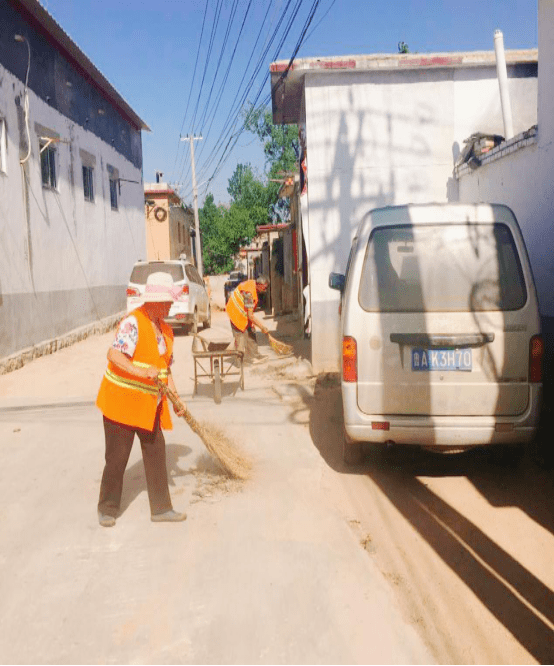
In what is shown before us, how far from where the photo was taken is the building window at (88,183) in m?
18.3

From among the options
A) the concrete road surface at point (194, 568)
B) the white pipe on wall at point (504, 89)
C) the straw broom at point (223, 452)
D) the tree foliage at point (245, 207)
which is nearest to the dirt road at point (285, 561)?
the concrete road surface at point (194, 568)

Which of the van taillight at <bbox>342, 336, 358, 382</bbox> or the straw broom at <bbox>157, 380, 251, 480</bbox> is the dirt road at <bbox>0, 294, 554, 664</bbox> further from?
the van taillight at <bbox>342, 336, 358, 382</bbox>

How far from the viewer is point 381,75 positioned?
35.1 ft

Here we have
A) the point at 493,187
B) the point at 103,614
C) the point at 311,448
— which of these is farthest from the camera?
the point at 493,187

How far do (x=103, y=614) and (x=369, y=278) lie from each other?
3.06 meters

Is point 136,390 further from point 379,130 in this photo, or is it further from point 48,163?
point 48,163

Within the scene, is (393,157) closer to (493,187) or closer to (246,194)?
(493,187)

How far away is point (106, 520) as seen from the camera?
4.90 m

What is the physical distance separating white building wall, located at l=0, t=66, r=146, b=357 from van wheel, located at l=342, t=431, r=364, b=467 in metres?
7.54

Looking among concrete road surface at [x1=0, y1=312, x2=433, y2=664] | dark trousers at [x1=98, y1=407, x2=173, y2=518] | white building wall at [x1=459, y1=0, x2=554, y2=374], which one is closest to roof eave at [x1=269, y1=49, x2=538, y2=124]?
white building wall at [x1=459, y1=0, x2=554, y2=374]

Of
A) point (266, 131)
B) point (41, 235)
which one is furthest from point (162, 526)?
point (266, 131)

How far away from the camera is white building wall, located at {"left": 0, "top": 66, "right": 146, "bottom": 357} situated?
12.4 metres

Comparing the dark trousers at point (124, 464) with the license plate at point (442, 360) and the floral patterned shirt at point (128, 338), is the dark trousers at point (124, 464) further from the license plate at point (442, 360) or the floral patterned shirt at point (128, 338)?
the license plate at point (442, 360)

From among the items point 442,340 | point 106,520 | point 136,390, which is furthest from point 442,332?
point 106,520
